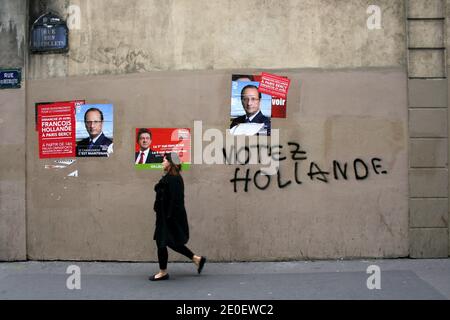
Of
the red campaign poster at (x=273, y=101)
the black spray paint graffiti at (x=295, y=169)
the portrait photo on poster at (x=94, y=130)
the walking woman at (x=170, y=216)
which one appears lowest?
the walking woman at (x=170, y=216)

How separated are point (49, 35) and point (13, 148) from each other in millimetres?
1798

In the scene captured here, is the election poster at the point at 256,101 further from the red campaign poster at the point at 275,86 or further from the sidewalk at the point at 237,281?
the sidewalk at the point at 237,281

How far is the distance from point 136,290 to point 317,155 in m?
3.28

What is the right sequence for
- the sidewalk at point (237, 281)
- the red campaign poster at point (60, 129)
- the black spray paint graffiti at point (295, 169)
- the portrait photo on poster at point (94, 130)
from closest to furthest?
the sidewalk at point (237, 281)
the black spray paint graffiti at point (295, 169)
the portrait photo on poster at point (94, 130)
the red campaign poster at point (60, 129)

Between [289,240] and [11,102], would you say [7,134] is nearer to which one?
[11,102]

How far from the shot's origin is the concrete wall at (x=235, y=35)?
884 centimetres

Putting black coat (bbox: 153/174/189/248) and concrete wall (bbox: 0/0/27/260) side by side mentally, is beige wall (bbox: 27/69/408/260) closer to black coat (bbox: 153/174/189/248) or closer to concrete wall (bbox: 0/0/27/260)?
concrete wall (bbox: 0/0/27/260)

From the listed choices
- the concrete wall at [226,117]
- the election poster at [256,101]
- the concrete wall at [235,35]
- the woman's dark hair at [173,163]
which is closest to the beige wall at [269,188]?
the concrete wall at [226,117]

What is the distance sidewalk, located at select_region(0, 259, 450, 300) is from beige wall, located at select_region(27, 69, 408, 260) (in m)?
0.30

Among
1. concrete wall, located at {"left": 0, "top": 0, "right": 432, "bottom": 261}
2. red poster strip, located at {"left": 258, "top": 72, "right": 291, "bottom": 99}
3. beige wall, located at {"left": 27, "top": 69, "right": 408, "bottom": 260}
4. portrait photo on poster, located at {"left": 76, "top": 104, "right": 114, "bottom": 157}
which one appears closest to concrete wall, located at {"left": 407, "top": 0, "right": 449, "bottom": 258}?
concrete wall, located at {"left": 0, "top": 0, "right": 432, "bottom": 261}

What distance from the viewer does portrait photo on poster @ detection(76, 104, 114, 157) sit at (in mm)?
9047

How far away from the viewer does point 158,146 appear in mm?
8969

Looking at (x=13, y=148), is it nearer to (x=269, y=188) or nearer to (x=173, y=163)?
(x=173, y=163)
